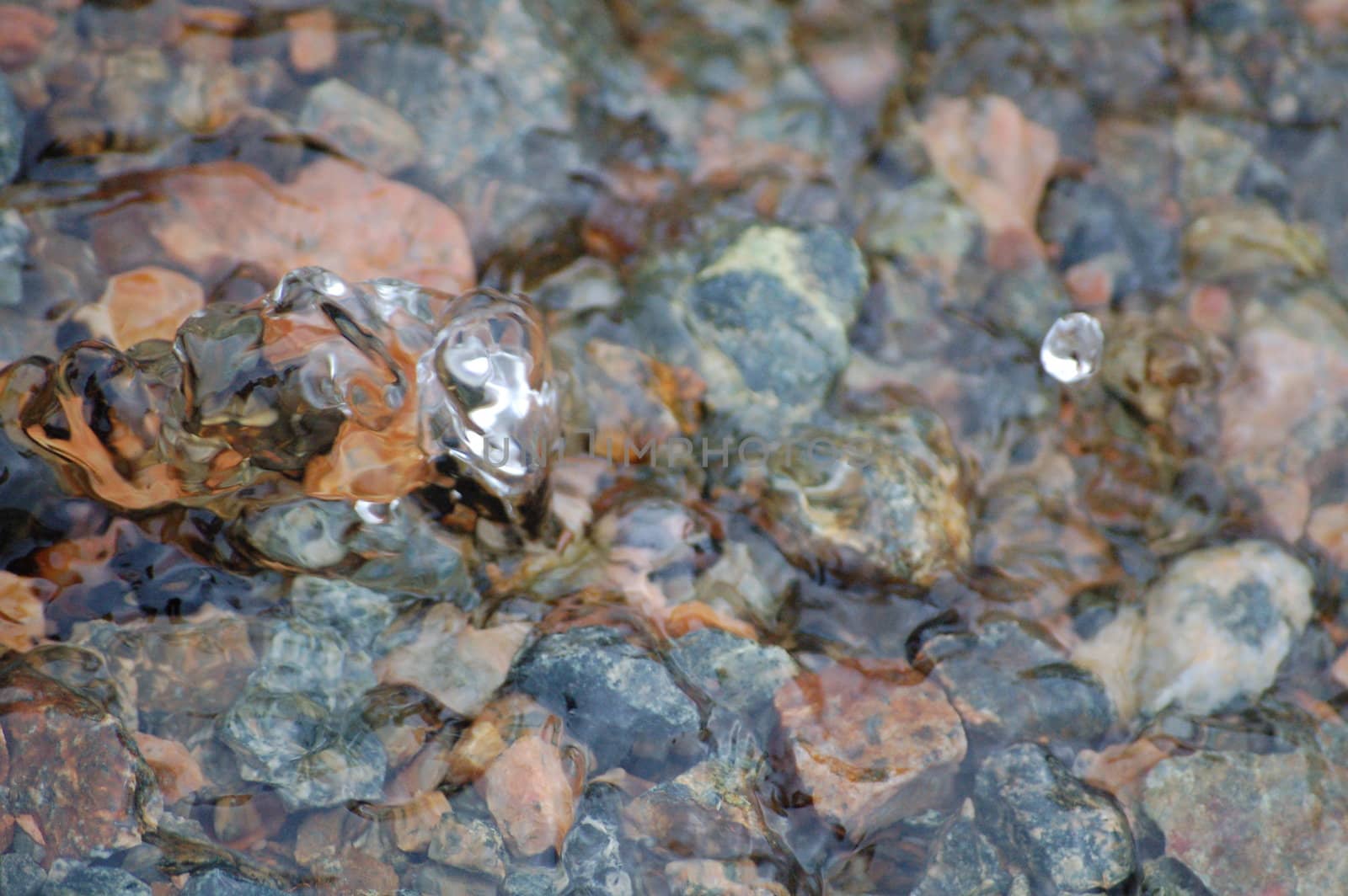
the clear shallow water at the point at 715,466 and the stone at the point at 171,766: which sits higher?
the clear shallow water at the point at 715,466

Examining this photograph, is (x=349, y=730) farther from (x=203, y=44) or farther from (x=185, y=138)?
(x=203, y=44)

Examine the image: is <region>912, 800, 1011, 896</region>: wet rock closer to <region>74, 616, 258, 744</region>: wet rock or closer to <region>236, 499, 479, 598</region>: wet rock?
<region>236, 499, 479, 598</region>: wet rock

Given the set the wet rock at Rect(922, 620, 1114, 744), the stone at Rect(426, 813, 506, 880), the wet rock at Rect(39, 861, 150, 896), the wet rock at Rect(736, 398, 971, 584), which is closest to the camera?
the wet rock at Rect(39, 861, 150, 896)

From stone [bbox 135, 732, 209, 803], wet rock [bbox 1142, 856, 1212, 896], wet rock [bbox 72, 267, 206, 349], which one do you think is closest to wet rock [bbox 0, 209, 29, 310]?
wet rock [bbox 72, 267, 206, 349]

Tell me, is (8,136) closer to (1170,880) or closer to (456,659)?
(456,659)

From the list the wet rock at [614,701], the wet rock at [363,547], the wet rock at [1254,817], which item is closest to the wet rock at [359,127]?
the wet rock at [363,547]

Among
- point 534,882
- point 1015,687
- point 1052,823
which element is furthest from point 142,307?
point 1052,823

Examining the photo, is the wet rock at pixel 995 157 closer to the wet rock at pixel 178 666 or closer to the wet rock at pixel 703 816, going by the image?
the wet rock at pixel 703 816
